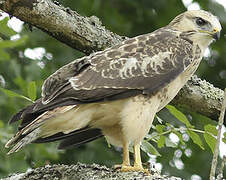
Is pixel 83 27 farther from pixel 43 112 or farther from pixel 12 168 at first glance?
pixel 12 168

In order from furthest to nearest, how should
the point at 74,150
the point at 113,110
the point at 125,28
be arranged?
the point at 125,28, the point at 74,150, the point at 113,110

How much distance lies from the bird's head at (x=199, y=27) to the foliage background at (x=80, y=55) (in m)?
0.74

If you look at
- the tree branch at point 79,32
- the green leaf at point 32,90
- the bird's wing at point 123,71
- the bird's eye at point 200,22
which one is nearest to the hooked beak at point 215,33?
the bird's eye at point 200,22

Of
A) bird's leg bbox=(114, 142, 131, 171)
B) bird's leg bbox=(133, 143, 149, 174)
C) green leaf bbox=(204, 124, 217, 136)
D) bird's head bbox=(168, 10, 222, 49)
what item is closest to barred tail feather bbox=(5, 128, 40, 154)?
bird's leg bbox=(114, 142, 131, 171)

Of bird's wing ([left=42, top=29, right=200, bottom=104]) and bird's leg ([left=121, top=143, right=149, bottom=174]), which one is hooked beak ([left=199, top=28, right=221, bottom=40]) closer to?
bird's wing ([left=42, top=29, right=200, bottom=104])

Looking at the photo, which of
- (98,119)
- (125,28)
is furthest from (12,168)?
(125,28)

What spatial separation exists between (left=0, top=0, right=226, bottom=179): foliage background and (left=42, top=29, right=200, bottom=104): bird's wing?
263 millimetres

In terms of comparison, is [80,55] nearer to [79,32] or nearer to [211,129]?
[79,32]

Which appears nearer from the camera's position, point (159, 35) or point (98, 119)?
point (98, 119)

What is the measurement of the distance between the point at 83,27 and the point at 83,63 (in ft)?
0.76

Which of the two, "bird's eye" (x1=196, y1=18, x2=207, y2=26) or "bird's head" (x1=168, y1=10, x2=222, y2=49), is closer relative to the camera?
"bird's head" (x1=168, y1=10, x2=222, y2=49)

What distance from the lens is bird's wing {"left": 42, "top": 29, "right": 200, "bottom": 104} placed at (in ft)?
12.8

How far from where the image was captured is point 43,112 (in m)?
3.75

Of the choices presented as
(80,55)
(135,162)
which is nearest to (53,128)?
(135,162)
